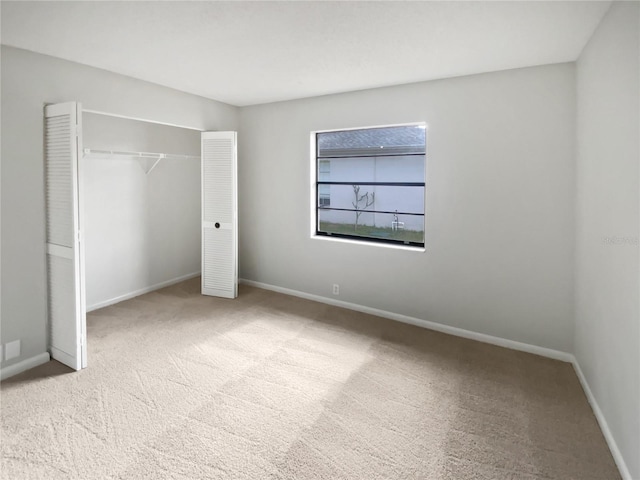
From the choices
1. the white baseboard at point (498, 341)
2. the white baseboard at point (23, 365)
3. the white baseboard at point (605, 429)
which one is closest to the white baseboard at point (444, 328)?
the white baseboard at point (498, 341)

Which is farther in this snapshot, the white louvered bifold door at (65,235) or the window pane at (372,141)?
the window pane at (372,141)

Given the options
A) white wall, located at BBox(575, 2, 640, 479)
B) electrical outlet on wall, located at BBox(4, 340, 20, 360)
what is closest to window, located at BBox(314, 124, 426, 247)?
white wall, located at BBox(575, 2, 640, 479)

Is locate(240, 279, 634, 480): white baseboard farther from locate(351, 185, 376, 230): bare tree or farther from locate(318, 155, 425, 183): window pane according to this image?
locate(318, 155, 425, 183): window pane

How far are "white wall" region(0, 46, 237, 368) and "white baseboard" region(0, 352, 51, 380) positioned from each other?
3 centimetres

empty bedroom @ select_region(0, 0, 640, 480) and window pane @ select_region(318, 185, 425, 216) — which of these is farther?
window pane @ select_region(318, 185, 425, 216)

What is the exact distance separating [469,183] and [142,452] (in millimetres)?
3253

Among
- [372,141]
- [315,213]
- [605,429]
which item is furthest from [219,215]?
[605,429]

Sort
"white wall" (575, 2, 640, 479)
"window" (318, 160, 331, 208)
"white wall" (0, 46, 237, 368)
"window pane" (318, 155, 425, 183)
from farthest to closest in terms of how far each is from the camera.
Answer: "window" (318, 160, 331, 208) < "window pane" (318, 155, 425, 183) < "white wall" (0, 46, 237, 368) < "white wall" (575, 2, 640, 479)

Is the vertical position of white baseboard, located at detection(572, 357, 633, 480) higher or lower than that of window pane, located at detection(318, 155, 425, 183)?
lower

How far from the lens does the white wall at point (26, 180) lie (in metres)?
2.77

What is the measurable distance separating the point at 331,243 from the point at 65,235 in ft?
8.61

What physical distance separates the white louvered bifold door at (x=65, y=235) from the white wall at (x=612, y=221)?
138 inches

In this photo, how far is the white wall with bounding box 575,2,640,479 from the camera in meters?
1.86

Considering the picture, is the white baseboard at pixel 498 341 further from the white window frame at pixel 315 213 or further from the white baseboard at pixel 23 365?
the white baseboard at pixel 23 365
